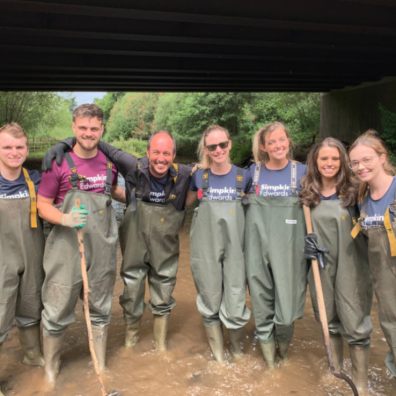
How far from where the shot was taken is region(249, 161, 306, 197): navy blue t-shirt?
10.8ft

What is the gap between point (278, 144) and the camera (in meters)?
3.31

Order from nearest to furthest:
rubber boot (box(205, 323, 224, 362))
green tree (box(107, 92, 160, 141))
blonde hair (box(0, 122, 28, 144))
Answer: blonde hair (box(0, 122, 28, 144)) → rubber boot (box(205, 323, 224, 362)) → green tree (box(107, 92, 160, 141))

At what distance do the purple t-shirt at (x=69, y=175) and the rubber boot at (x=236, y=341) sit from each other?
1.52 meters

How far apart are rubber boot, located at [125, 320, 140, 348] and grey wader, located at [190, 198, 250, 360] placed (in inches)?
28.6

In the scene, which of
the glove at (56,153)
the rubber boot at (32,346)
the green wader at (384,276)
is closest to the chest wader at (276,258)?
the green wader at (384,276)

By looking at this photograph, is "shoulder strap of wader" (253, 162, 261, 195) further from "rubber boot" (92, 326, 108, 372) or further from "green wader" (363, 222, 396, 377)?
"rubber boot" (92, 326, 108, 372)

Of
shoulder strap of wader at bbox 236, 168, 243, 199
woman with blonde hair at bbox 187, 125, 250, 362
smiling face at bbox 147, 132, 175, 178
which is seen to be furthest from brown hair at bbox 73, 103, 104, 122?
shoulder strap of wader at bbox 236, 168, 243, 199

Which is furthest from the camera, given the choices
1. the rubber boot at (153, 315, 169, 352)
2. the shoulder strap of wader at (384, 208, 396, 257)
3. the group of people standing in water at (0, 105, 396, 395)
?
the rubber boot at (153, 315, 169, 352)

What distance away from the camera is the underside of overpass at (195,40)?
6.49m

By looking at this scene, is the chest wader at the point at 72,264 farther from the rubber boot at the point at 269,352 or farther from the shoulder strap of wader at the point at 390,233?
the shoulder strap of wader at the point at 390,233

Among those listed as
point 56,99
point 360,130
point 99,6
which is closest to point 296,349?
point 99,6

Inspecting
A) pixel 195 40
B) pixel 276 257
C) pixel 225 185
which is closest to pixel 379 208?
pixel 276 257

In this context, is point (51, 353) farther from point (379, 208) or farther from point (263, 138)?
point (379, 208)

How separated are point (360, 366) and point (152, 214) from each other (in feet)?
6.14
